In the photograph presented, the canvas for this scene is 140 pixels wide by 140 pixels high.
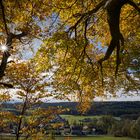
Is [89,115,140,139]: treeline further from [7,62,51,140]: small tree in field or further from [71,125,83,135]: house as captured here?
[7,62,51,140]: small tree in field

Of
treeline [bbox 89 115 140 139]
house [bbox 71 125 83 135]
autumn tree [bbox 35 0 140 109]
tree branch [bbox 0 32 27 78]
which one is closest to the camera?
autumn tree [bbox 35 0 140 109]

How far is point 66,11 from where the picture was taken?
21.2m

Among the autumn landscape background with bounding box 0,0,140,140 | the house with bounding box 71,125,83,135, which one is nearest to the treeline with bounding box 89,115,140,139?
the house with bounding box 71,125,83,135

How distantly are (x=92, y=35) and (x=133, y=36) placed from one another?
290cm

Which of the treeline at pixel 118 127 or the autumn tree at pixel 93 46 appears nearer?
the autumn tree at pixel 93 46

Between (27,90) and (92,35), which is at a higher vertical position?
(92,35)

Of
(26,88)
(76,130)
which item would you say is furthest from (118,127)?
(26,88)

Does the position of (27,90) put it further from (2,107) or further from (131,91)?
(131,91)

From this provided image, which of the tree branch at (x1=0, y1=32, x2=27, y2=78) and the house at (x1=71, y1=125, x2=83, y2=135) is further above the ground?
the house at (x1=71, y1=125, x2=83, y2=135)

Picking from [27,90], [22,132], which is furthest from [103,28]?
[22,132]

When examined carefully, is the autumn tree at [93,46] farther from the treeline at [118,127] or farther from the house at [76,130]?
the house at [76,130]

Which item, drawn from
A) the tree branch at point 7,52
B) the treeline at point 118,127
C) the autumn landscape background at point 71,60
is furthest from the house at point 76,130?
the tree branch at point 7,52

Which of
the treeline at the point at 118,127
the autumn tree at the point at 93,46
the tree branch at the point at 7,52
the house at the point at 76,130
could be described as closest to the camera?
the autumn tree at the point at 93,46

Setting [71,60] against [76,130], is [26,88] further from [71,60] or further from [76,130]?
[76,130]
